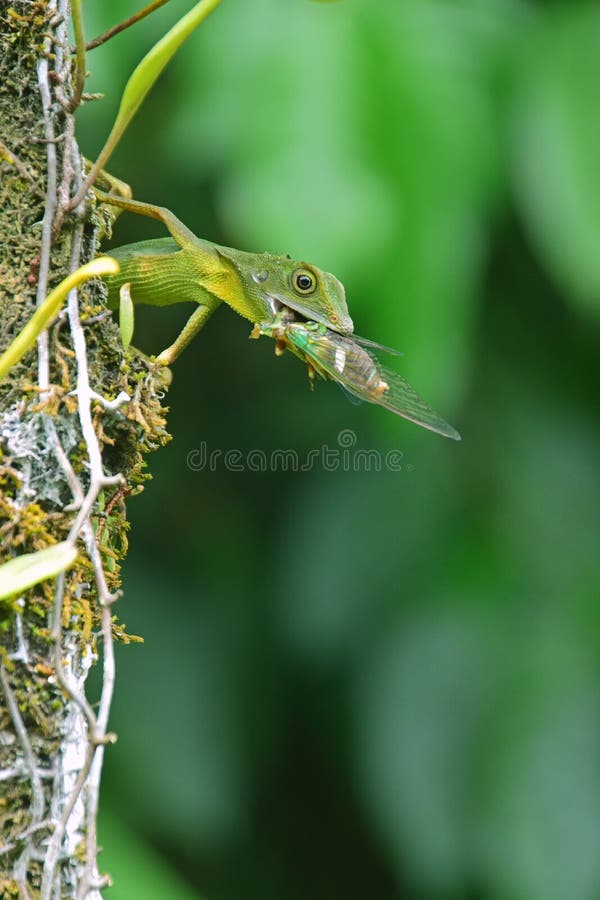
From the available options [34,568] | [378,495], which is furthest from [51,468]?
[378,495]

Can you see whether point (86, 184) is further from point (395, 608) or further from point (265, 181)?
point (395, 608)

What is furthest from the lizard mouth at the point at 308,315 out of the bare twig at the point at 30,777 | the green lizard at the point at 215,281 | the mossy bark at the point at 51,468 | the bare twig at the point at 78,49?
the bare twig at the point at 30,777

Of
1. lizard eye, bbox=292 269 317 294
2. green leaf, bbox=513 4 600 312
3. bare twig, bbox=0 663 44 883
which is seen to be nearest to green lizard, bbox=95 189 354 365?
lizard eye, bbox=292 269 317 294

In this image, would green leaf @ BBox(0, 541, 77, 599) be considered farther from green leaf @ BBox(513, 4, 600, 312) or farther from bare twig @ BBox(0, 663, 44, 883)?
green leaf @ BBox(513, 4, 600, 312)

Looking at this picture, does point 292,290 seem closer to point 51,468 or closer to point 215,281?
point 215,281

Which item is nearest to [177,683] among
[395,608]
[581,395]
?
[395,608]

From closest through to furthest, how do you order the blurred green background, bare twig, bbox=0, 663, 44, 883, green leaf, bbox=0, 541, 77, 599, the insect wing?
green leaf, bbox=0, 541, 77, 599 → bare twig, bbox=0, 663, 44, 883 → the insect wing → the blurred green background
